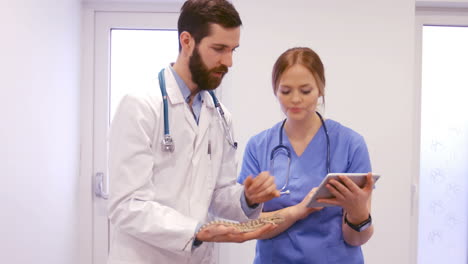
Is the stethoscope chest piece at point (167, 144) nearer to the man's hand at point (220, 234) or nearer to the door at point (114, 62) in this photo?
the man's hand at point (220, 234)

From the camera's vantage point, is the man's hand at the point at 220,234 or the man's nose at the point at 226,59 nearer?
the man's hand at the point at 220,234

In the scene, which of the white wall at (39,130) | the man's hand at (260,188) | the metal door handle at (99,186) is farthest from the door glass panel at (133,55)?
the man's hand at (260,188)

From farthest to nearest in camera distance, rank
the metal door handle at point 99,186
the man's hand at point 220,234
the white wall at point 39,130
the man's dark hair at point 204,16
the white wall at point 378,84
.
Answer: the metal door handle at point 99,186 → the white wall at point 378,84 → the white wall at point 39,130 → the man's dark hair at point 204,16 → the man's hand at point 220,234

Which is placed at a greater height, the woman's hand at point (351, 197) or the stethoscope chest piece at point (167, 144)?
the stethoscope chest piece at point (167, 144)

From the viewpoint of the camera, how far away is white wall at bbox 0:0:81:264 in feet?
6.12

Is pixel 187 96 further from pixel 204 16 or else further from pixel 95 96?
pixel 95 96

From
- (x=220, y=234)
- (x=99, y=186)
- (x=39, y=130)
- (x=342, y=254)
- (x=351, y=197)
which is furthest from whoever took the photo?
(x=99, y=186)

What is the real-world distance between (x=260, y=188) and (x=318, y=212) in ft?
0.95

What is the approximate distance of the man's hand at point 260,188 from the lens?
1.36m

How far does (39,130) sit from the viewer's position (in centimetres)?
219

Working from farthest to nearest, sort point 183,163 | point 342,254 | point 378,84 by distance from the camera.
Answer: point 378,84 < point 342,254 < point 183,163

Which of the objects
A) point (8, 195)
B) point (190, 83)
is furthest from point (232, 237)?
point (8, 195)

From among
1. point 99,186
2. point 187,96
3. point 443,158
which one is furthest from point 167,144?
point 443,158

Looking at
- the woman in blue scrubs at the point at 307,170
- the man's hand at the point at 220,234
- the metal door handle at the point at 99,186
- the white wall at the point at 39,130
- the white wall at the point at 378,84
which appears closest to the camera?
the man's hand at the point at 220,234
